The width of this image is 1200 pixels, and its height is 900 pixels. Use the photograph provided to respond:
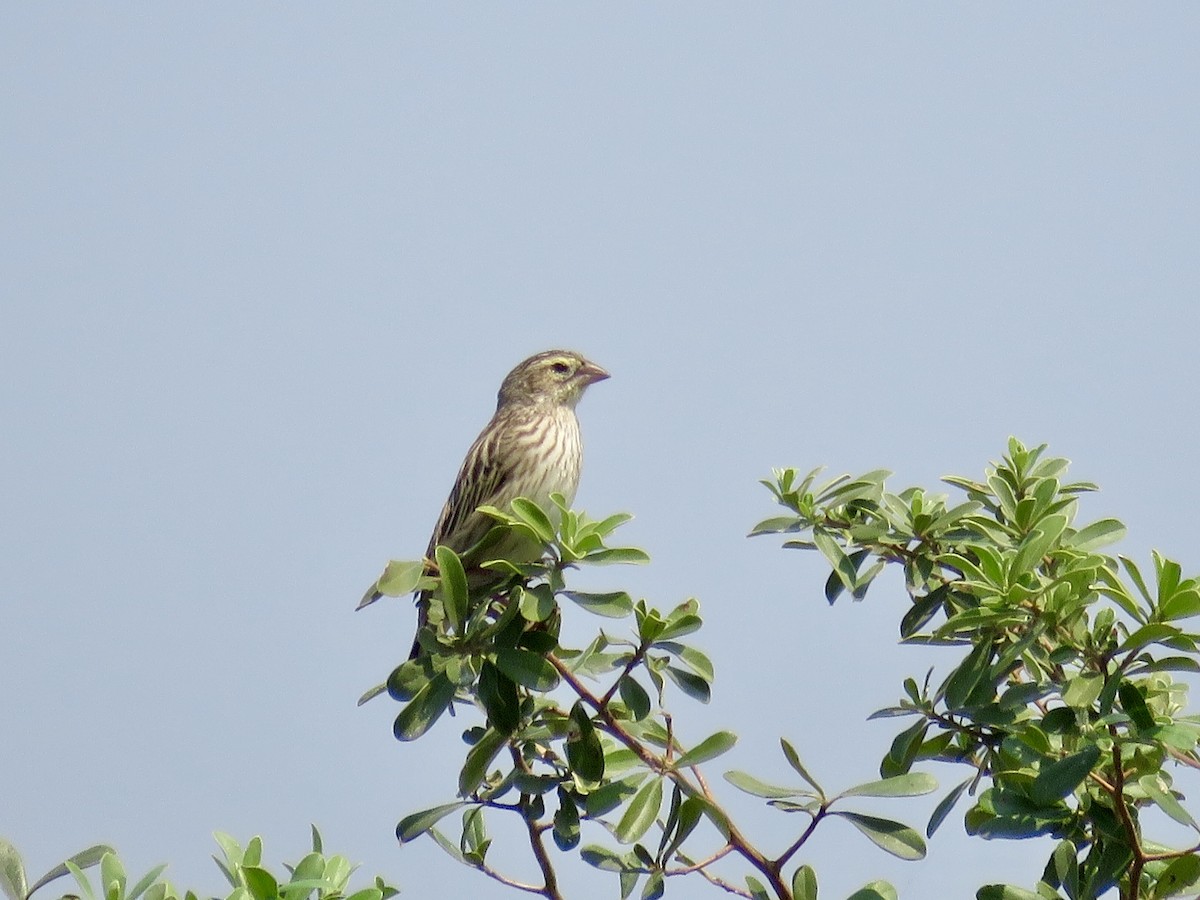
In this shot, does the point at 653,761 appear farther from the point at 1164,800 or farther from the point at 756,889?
the point at 1164,800

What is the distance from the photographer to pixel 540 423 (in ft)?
24.3

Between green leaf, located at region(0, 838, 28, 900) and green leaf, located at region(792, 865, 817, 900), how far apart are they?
198 cm

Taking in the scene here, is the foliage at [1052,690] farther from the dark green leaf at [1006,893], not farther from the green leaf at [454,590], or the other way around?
the green leaf at [454,590]

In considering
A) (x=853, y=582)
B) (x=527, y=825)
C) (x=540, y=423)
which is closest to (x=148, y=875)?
(x=527, y=825)

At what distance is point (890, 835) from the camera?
4250mm

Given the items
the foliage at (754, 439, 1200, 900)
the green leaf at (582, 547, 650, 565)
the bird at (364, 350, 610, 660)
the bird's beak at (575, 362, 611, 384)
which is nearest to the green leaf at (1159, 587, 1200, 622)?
the foliage at (754, 439, 1200, 900)

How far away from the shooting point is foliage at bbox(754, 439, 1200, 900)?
3.79 metres

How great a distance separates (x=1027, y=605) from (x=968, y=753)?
71 centimetres

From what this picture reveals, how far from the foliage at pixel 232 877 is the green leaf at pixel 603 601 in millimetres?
948

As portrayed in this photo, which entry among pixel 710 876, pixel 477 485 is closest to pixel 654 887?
pixel 710 876

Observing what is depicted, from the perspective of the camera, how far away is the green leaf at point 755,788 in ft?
13.7

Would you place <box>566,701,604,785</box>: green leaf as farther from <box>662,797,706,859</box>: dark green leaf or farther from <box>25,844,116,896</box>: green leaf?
<box>25,844,116,896</box>: green leaf

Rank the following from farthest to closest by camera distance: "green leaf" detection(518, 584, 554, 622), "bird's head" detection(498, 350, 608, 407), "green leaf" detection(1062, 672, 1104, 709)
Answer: "bird's head" detection(498, 350, 608, 407) < "green leaf" detection(518, 584, 554, 622) < "green leaf" detection(1062, 672, 1104, 709)

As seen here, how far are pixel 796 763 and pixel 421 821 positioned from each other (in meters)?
1.19
